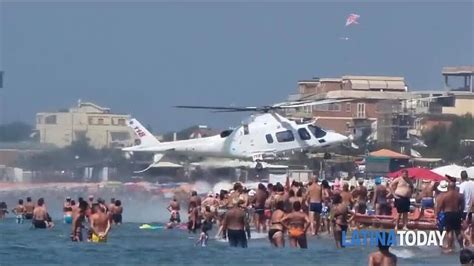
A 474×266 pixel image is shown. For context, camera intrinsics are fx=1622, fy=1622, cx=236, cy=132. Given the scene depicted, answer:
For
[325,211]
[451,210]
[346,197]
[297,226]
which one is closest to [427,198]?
[325,211]

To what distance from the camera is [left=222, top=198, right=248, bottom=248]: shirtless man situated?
2936 centimetres

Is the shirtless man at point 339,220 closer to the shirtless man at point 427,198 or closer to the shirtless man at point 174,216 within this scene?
the shirtless man at point 427,198

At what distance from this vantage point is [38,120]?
62.0 m

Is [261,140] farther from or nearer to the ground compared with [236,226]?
farther from the ground

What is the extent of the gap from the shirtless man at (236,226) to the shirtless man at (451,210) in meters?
3.57

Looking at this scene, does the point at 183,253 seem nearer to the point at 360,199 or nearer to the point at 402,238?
the point at 402,238

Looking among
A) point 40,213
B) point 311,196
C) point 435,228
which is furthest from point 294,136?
point 435,228

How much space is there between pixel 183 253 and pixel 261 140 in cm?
2772

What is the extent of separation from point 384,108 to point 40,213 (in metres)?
70.7

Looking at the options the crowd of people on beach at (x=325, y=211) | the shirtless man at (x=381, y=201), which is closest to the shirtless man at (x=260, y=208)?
the crowd of people on beach at (x=325, y=211)

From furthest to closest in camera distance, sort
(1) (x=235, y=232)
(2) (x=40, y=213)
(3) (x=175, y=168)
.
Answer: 1. (3) (x=175, y=168)
2. (2) (x=40, y=213)
3. (1) (x=235, y=232)

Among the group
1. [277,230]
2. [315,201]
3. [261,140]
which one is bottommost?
[277,230]

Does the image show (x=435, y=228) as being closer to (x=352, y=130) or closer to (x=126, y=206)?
(x=126, y=206)

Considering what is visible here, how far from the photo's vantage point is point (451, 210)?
1115 inches
